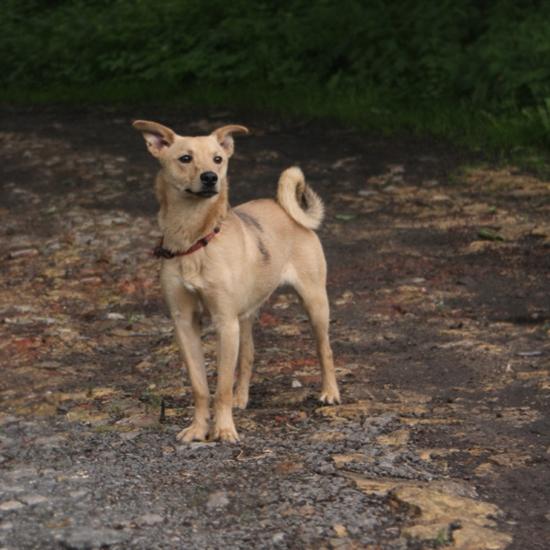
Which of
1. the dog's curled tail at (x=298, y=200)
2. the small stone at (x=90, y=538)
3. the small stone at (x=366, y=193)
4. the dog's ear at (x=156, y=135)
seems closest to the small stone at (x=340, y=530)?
the small stone at (x=90, y=538)

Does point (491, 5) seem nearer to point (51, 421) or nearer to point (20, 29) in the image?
point (20, 29)

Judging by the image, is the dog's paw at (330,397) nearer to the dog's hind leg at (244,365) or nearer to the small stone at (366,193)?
the dog's hind leg at (244,365)

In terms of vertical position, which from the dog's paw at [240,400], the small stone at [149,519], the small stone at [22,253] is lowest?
the small stone at [22,253]

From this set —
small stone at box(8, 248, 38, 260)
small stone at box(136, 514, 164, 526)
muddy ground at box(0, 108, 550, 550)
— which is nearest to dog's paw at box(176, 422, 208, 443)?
muddy ground at box(0, 108, 550, 550)

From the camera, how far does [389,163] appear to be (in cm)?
1444

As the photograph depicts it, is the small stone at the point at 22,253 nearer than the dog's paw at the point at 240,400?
No

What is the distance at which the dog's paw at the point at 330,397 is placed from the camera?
7.56 m

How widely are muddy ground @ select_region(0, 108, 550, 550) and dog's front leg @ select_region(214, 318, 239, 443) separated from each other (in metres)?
0.16

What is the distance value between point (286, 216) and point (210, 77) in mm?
11833

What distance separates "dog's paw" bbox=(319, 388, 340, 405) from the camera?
7.56 metres

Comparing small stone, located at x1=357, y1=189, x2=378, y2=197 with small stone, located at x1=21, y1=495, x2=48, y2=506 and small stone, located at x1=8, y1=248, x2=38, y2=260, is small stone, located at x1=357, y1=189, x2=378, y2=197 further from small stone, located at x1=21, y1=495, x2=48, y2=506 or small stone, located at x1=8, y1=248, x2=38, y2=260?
small stone, located at x1=21, y1=495, x2=48, y2=506

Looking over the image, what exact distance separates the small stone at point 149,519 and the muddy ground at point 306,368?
0.01 metres

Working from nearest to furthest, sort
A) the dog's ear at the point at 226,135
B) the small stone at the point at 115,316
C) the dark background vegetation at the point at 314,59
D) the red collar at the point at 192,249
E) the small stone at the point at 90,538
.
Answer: the small stone at the point at 90,538 → the red collar at the point at 192,249 → the dog's ear at the point at 226,135 → the small stone at the point at 115,316 → the dark background vegetation at the point at 314,59

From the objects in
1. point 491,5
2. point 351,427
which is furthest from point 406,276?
point 491,5
